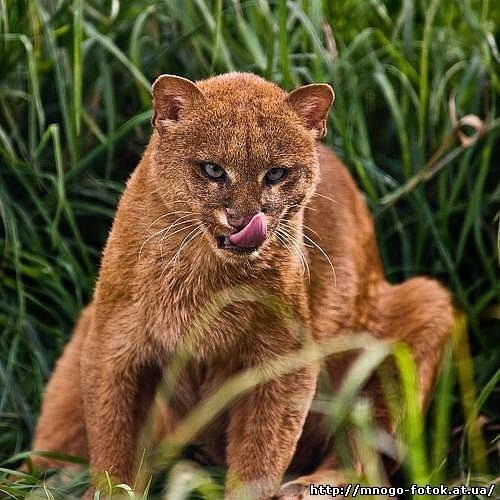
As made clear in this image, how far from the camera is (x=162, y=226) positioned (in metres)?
3.72

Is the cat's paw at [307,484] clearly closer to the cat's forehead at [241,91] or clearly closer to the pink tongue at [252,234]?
the pink tongue at [252,234]

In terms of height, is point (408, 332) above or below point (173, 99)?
below

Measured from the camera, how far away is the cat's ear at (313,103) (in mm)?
3686

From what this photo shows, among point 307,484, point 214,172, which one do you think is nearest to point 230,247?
point 214,172

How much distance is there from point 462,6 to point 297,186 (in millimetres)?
1686

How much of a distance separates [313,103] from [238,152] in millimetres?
369

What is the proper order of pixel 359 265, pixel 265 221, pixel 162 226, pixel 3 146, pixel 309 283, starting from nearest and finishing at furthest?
1. pixel 265 221
2. pixel 162 226
3. pixel 309 283
4. pixel 359 265
5. pixel 3 146

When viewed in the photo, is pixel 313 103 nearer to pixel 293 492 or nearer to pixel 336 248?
pixel 336 248

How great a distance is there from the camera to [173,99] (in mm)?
3625

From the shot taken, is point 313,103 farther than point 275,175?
Yes

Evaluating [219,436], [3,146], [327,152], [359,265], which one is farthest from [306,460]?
[3,146]

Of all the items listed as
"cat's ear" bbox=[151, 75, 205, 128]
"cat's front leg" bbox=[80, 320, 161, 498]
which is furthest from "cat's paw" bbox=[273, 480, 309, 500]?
"cat's ear" bbox=[151, 75, 205, 128]

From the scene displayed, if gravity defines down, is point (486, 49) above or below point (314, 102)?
below

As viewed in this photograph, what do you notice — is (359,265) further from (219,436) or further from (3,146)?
(3,146)
